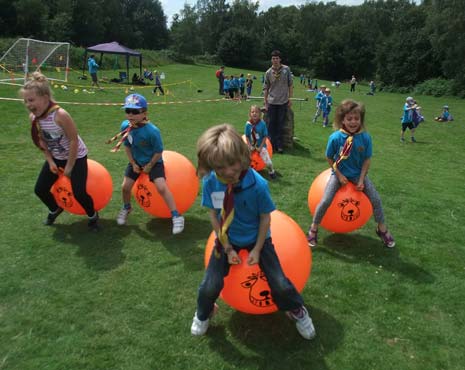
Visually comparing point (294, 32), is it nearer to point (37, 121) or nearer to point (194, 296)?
point (37, 121)

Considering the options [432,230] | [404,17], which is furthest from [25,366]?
[404,17]

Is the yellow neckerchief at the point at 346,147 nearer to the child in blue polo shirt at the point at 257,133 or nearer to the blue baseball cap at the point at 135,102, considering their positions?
the blue baseball cap at the point at 135,102

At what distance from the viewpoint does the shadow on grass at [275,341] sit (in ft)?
11.1

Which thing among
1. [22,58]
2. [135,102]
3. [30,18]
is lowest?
[135,102]

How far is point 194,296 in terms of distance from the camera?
170 inches

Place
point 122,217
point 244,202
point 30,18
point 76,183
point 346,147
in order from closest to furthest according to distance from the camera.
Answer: point 244,202, point 346,147, point 76,183, point 122,217, point 30,18

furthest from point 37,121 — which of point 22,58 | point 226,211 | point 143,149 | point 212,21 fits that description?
point 212,21

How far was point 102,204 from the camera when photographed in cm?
603

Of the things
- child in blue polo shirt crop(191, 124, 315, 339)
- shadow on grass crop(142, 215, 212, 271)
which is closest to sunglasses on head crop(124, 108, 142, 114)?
shadow on grass crop(142, 215, 212, 271)

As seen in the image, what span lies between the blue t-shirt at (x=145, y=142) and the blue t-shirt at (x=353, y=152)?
2369 millimetres

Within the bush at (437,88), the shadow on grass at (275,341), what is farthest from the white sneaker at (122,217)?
Answer: the bush at (437,88)

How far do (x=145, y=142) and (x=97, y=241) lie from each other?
62.0 inches

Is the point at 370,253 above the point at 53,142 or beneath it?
beneath

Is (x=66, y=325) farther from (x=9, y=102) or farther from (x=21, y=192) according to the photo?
(x=9, y=102)
